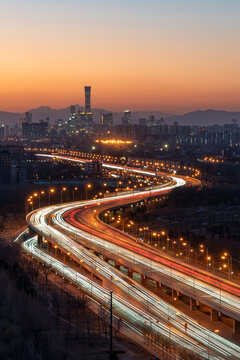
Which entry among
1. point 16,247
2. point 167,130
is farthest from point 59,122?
point 16,247

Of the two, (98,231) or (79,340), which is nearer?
(79,340)

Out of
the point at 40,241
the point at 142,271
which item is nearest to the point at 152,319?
the point at 142,271

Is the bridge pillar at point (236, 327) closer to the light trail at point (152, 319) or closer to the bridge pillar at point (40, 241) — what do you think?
the light trail at point (152, 319)

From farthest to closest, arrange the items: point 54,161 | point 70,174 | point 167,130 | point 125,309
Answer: point 167,130 → point 54,161 → point 70,174 → point 125,309

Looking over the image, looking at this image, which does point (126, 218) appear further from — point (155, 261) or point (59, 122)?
point (59, 122)

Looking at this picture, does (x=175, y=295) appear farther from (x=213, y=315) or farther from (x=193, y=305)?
(x=213, y=315)

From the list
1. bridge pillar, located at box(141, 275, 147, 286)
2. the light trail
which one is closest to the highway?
the light trail

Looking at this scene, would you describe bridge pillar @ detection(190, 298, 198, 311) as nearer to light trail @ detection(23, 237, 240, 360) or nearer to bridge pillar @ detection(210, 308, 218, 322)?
light trail @ detection(23, 237, 240, 360)

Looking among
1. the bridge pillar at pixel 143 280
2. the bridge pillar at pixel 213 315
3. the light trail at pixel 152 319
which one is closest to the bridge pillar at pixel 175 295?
the light trail at pixel 152 319

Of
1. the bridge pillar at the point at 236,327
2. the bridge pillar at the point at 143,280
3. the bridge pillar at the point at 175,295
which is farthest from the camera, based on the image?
the bridge pillar at the point at 143,280
